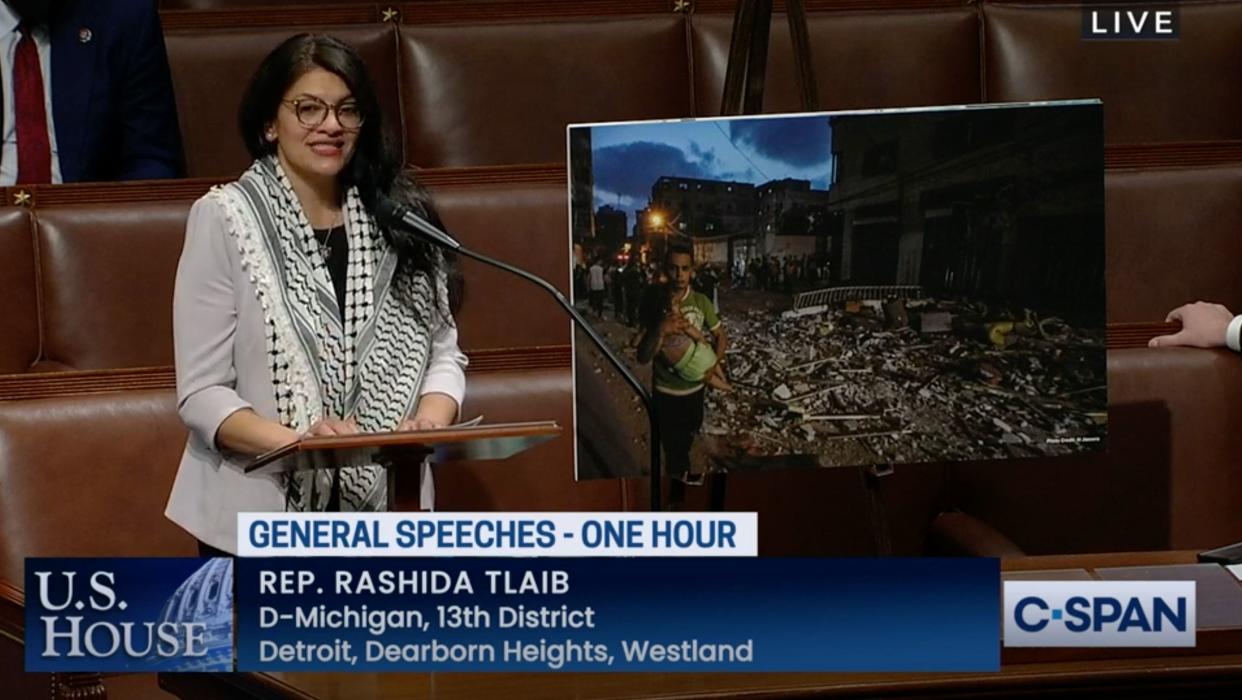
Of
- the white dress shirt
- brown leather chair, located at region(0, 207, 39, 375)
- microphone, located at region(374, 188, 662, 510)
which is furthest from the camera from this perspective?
the white dress shirt

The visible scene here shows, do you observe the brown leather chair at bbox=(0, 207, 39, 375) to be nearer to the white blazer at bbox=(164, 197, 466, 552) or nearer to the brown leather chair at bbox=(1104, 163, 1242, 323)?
the white blazer at bbox=(164, 197, 466, 552)

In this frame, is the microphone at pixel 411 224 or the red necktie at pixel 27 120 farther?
the red necktie at pixel 27 120

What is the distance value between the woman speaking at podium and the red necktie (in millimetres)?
351

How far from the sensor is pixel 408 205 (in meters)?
1.03

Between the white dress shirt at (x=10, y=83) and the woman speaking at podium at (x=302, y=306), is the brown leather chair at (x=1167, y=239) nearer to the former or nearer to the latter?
the woman speaking at podium at (x=302, y=306)

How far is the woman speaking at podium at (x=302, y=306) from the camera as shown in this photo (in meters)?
0.99

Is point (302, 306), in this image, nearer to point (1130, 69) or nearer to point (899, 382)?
point (899, 382)

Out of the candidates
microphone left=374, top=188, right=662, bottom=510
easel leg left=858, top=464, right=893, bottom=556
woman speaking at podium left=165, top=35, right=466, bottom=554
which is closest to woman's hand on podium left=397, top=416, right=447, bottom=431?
woman speaking at podium left=165, top=35, right=466, bottom=554

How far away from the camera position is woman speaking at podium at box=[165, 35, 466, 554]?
99 centimetres

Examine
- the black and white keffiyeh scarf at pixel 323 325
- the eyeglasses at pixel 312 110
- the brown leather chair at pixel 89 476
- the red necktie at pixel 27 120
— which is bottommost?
the brown leather chair at pixel 89 476

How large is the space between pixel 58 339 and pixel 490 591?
1.72ft

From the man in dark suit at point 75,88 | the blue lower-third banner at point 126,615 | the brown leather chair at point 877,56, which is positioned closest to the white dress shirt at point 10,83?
the man in dark suit at point 75,88

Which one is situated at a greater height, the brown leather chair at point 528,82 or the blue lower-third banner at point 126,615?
the brown leather chair at point 528,82

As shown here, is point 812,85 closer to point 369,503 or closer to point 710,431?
point 710,431
